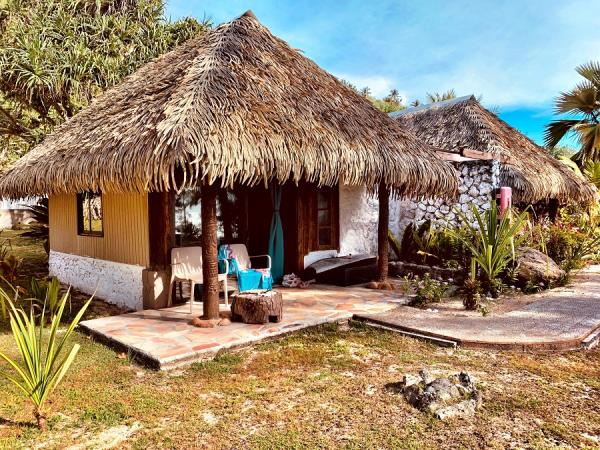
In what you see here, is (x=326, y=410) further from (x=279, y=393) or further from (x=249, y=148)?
(x=249, y=148)

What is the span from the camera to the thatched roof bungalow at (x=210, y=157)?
4.49 metres

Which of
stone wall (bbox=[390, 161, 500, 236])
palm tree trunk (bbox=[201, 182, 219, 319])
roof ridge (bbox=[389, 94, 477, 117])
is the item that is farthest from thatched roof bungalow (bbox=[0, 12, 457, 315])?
roof ridge (bbox=[389, 94, 477, 117])

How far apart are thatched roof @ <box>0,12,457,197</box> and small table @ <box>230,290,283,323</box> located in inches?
51.4

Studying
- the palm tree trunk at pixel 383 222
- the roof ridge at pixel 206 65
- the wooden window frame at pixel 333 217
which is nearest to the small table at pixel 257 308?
the roof ridge at pixel 206 65

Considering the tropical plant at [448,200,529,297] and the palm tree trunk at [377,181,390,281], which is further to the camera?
the palm tree trunk at [377,181,390,281]

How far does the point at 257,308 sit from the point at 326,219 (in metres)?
3.71

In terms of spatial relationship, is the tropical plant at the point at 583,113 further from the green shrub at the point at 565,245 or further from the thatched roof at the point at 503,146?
the green shrub at the point at 565,245

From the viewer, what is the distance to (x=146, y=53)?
10445 millimetres

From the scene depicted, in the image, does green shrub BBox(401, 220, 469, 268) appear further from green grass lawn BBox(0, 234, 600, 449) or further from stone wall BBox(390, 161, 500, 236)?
green grass lawn BBox(0, 234, 600, 449)

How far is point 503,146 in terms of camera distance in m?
9.62

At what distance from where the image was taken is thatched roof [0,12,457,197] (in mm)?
4363

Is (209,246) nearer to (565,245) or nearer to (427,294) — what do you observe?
(427,294)

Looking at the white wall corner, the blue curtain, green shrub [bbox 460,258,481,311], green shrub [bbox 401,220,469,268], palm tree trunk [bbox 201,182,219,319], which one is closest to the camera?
palm tree trunk [bbox 201,182,219,319]

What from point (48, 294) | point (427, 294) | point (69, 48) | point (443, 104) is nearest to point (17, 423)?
point (48, 294)
